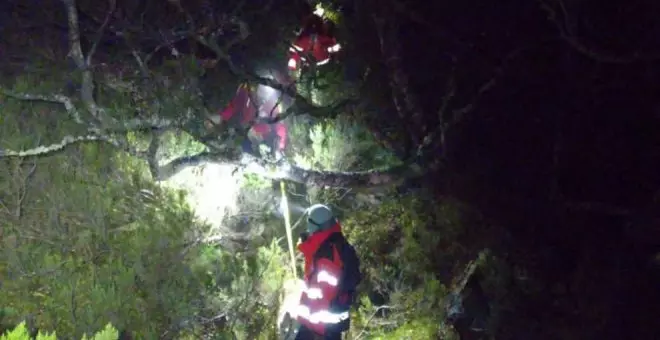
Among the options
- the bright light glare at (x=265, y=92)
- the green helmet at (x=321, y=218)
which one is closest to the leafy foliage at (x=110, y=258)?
the green helmet at (x=321, y=218)

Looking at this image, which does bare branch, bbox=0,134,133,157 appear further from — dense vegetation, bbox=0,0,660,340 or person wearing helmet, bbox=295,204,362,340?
person wearing helmet, bbox=295,204,362,340

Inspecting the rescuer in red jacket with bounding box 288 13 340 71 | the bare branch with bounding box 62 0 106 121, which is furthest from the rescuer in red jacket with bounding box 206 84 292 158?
the bare branch with bounding box 62 0 106 121

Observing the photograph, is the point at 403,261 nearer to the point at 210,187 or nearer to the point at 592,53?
the point at 210,187

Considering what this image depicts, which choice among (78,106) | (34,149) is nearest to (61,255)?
(34,149)

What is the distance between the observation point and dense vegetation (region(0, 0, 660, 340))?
397 centimetres

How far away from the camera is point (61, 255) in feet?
12.7

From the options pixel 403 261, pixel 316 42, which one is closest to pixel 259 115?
pixel 316 42

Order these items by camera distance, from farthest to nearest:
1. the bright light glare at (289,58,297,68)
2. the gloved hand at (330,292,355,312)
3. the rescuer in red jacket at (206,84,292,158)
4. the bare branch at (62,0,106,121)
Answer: the bright light glare at (289,58,297,68), the rescuer in red jacket at (206,84,292,158), the bare branch at (62,0,106,121), the gloved hand at (330,292,355,312)

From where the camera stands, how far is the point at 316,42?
6.97m

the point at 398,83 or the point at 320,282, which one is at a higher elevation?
the point at 398,83

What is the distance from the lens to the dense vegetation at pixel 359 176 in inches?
156

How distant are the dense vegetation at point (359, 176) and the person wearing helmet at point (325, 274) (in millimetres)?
331

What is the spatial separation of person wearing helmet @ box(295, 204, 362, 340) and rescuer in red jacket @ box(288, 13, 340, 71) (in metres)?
2.91

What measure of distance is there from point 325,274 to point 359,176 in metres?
1.29
